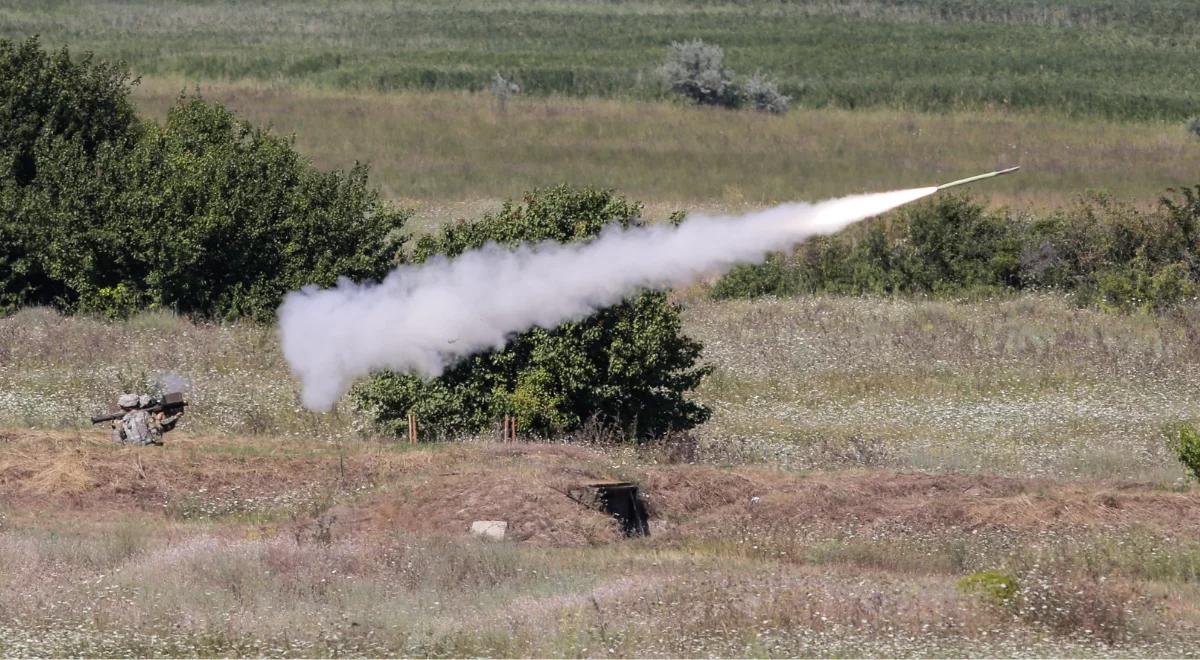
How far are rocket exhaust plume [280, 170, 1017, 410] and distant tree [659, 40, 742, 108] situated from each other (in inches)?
1675

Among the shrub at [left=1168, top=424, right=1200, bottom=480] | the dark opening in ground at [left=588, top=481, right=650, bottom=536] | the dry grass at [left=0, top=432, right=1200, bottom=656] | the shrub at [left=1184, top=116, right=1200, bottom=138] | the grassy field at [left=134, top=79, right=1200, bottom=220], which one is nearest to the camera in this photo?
the dry grass at [left=0, top=432, right=1200, bottom=656]

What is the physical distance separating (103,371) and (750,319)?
1408cm

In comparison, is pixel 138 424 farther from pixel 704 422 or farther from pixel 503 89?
pixel 503 89

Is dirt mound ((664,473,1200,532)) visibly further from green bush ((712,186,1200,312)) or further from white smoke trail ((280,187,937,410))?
Answer: green bush ((712,186,1200,312))

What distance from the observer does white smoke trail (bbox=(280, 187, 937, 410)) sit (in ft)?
88.0

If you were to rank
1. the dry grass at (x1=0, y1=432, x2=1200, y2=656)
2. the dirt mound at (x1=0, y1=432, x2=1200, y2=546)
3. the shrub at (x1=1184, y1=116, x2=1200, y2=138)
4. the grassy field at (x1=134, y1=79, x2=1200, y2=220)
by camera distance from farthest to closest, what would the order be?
the shrub at (x1=1184, y1=116, x2=1200, y2=138)
the grassy field at (x1=134, y1=79, x2=1200, y2=220)
the dirt mound at (x1=0, y1=432, x2=1200, y2=546)
the dry grass at (x1=0, y1=432, x2=1200, y2=656)

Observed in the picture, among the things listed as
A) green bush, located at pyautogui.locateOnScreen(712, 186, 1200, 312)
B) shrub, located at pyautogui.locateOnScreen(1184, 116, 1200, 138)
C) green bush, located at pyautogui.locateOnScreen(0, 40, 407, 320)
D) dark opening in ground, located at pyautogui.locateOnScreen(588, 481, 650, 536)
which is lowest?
dark opening in ground, located at pyautogui.locateOnScreen(588, 481, 650, 536)

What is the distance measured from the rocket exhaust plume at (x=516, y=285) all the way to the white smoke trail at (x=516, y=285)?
0.05 feet

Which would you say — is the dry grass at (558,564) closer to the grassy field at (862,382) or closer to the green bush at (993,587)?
the green bush at (993,587)

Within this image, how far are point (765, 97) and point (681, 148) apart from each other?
31.3 feet

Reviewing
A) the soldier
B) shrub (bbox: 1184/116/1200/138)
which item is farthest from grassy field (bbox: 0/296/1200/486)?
shrub (bbox: 1184/116/1200/138)

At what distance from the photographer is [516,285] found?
2688 cm

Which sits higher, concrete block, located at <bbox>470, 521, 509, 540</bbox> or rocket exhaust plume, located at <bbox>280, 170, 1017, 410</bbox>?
rocket exhaust plume, located at <bbox>280, 170, 1017, 410</bbox>

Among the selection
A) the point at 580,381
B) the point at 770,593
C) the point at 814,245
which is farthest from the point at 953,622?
the point at 814,245
